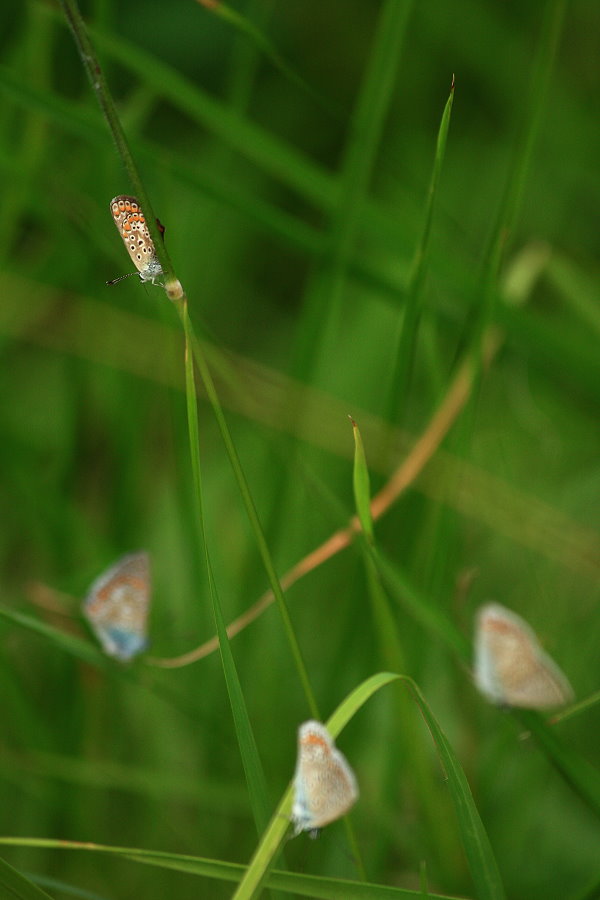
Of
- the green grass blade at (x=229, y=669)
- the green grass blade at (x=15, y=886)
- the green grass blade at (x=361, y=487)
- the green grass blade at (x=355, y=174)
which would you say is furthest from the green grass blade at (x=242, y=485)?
the green grass blade at (x=355, y=174)

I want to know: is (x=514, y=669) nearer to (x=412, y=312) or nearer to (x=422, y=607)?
(x=422, y=607)

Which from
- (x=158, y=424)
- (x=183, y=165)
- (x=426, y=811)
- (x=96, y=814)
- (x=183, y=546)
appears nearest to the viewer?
(x=426, y=811)

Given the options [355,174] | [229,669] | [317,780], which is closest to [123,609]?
[229,669]

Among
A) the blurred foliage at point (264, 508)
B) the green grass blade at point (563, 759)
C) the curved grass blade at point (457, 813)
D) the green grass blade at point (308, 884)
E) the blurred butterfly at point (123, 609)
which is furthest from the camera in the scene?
the blurred foliage at point (264, 508)

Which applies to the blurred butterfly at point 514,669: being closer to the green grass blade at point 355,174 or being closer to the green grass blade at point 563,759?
the green grass blade at point 563,759

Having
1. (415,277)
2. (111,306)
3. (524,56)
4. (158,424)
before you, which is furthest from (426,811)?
(524,56)

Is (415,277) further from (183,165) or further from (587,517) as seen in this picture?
(587,517)

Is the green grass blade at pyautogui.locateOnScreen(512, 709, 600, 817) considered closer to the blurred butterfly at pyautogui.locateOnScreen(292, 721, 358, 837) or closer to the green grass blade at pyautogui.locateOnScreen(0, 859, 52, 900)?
the blurred butterfly at pyautogui.locateOnScreen(292, 721, 358, 837)
